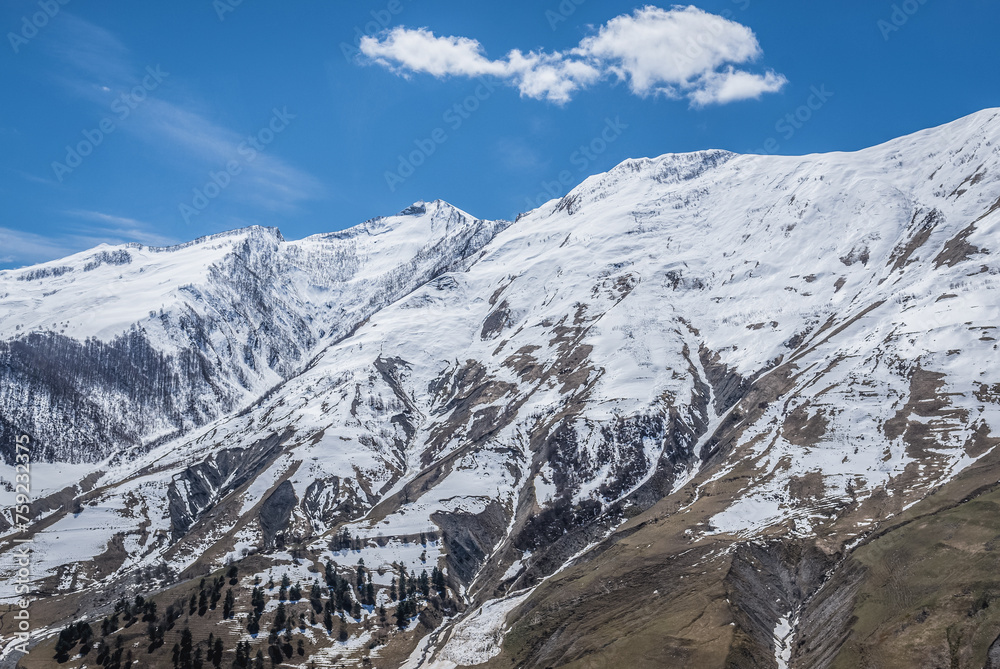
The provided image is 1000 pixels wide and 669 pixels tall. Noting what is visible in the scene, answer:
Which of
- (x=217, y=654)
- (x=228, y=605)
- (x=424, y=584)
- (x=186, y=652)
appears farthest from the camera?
(x=424, y=584)

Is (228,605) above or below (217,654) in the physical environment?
above

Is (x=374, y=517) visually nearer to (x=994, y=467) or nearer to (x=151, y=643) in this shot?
(x=151, y=643)

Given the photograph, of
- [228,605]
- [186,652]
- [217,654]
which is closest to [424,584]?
[228,605]

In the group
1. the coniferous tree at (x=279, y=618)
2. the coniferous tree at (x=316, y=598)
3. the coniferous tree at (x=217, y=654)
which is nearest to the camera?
the coniferous tree at (x=217, y=654)

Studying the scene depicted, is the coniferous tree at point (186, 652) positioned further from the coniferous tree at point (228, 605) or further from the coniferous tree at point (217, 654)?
the coniferous tree at point (228, 605)

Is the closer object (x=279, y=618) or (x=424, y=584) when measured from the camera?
(x=279, y=618)

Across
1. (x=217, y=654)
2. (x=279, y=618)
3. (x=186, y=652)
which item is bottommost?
(x=217, y=654)

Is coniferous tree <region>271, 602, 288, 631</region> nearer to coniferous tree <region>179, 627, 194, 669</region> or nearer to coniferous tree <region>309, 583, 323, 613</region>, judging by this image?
coniferous tree <region>309, 583, 323, 613</region>

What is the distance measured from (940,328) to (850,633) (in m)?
116

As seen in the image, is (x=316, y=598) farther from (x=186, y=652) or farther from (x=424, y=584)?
(x=186, y=652)

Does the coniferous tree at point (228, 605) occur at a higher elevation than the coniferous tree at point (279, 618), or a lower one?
higher

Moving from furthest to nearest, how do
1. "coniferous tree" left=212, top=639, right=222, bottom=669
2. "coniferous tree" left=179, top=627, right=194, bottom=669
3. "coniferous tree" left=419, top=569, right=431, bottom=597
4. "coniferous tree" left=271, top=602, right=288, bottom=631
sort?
"coniferous tree" left=419, top=569, right=431, bottom=597, "coniferous tree" left=271, top=602, right=288, bottom=631, "coniferous tree" left=212, top=639, right=222, bottom=669, "coniferous tree" left=179, top=627, right=194, bottom=669

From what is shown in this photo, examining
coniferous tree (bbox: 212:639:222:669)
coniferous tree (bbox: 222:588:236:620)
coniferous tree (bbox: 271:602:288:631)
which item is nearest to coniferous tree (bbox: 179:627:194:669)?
coniferous tree (bbox: 212:639:222:669)

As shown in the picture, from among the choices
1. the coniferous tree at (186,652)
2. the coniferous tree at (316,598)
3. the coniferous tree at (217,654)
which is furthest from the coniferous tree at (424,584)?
the coniferous tree at (186,652)
